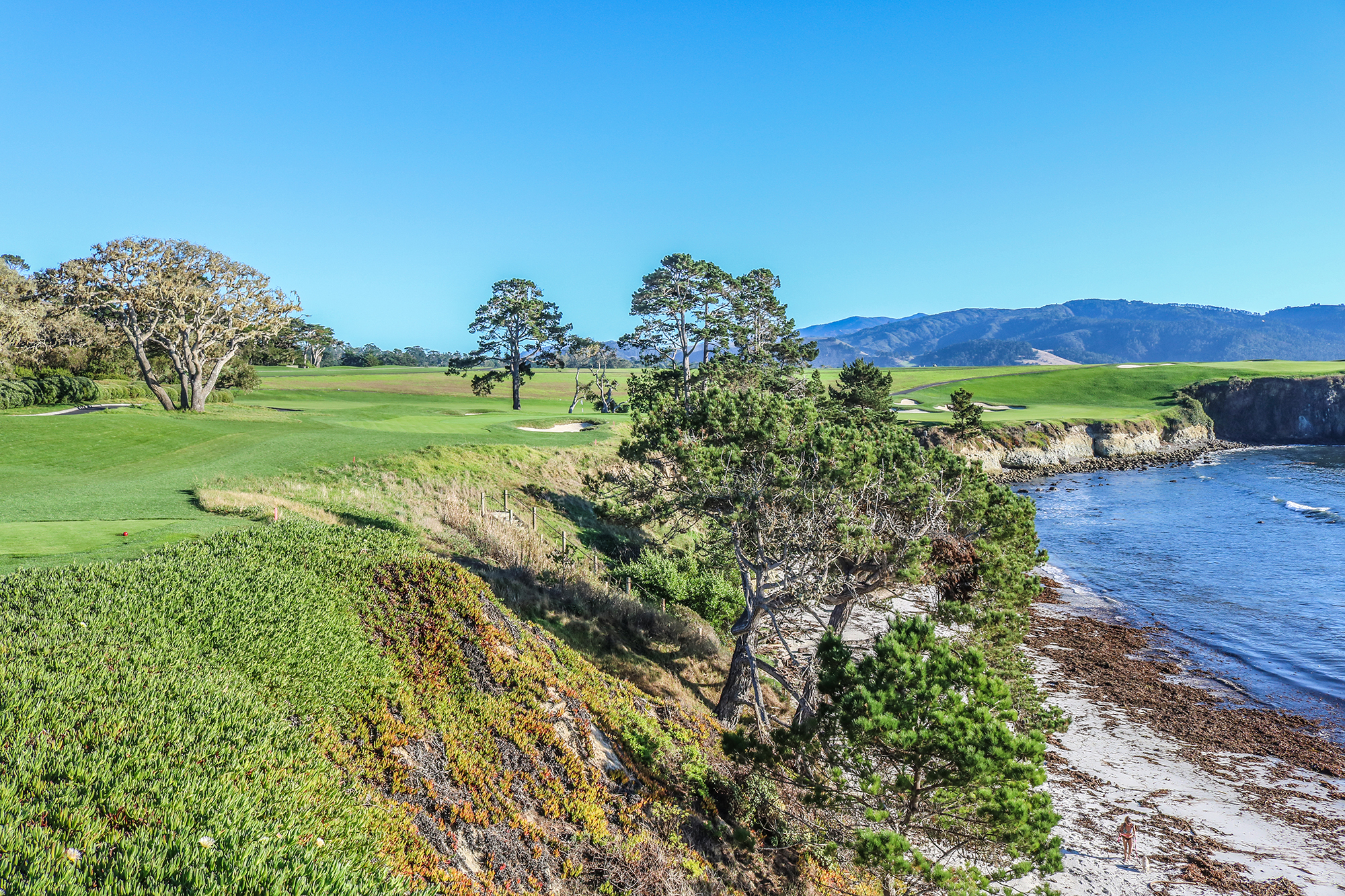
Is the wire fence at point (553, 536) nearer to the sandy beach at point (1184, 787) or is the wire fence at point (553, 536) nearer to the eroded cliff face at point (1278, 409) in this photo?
the sandy beach at point (1184, 787)

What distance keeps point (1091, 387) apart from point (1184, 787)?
10381 cm

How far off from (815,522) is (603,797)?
22.0 ft

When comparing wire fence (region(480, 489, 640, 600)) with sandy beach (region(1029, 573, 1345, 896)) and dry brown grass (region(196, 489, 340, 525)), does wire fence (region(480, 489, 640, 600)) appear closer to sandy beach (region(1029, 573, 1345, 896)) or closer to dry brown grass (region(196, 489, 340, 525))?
dry brown grass (region(196, 489, 340, 525))

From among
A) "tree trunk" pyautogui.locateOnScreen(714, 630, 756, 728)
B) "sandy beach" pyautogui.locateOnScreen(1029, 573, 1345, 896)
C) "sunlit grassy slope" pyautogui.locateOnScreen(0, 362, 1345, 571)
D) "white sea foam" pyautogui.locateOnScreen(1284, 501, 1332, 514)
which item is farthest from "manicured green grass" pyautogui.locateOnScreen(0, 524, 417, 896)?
"white sea foam" pyautogui.locateOnScreen(1284, 501, 1332, 514)

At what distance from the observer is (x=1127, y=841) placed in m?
14.2

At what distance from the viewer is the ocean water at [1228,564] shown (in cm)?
2397

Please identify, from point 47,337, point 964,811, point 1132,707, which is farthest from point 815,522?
point 47,337

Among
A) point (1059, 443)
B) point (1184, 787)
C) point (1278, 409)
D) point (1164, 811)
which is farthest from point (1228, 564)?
point (1278, 409)

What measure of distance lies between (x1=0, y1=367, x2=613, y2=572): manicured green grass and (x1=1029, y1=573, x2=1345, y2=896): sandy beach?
61.8 ft

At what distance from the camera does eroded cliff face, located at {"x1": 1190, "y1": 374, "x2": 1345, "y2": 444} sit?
92.8 metres

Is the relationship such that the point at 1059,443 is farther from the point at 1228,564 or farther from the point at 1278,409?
the point at 1278,409

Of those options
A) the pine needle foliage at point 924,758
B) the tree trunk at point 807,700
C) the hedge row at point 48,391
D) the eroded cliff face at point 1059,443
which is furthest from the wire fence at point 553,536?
the eroded cliff face at point 1059,443

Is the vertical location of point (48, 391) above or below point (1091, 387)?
below

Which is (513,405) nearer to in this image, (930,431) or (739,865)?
(930,431)
